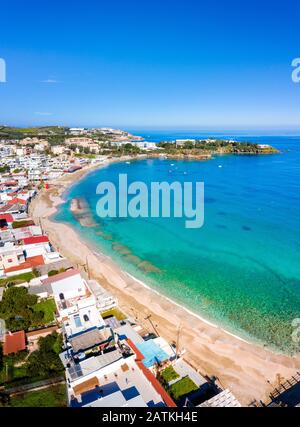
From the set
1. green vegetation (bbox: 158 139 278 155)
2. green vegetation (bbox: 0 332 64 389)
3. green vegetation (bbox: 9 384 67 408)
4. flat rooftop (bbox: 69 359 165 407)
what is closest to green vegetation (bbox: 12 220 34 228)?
green vegetation (bbox: 0 332 64 389)

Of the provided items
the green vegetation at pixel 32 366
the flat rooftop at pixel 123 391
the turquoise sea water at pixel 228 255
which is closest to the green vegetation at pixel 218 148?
the turquoise sea water at pixel 228 255

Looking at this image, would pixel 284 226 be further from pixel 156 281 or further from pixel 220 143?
pixel 220 143

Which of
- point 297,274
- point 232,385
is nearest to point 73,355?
point 232,385

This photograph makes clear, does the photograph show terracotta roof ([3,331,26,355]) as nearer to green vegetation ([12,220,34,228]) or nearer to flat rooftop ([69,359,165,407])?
flat rooftop ([69,359,165,407])

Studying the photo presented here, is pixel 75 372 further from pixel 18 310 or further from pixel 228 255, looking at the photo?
pixel 228 255

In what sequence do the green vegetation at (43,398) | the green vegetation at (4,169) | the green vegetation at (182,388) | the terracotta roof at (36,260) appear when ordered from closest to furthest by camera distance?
1. the green vegetation at (43,398)
2. the green vegetation at (182,388)
3. the terracotta roof at (36,260)
4. the green vegetation at (4,169)

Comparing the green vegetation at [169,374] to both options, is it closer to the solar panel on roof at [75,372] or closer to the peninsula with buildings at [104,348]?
the peninsula with buildings at [104,348]
